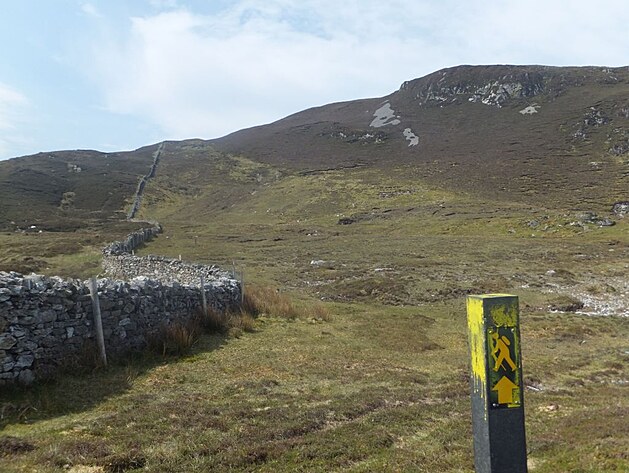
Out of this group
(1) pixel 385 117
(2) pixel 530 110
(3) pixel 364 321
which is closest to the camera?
(3) pixel 364 321

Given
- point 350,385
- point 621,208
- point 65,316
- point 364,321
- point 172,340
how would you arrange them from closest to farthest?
1. point 65,316
2. point 350,385
3. point 172,340
4. point 364,321
5. point 621,208

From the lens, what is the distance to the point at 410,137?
13800 cm

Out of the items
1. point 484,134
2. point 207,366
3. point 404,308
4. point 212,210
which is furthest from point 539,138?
point 207,366

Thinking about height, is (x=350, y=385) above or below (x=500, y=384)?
below

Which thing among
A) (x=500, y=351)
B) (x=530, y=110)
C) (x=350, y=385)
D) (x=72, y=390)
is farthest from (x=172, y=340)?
(x=530, y=110)

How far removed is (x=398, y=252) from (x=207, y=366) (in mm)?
33099

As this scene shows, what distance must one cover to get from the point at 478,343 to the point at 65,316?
956cm

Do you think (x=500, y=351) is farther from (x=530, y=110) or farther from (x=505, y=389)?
(x=530, y=110)

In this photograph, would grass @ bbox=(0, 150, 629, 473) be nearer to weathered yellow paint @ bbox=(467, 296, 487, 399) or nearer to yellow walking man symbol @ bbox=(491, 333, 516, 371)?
weathered yellow paint @ bbox=(467, 296, 487, 399)

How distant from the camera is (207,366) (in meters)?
11.9

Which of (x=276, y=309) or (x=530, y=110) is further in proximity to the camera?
(x=530, y=110)

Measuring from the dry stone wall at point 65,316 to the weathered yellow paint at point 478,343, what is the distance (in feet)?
29.3

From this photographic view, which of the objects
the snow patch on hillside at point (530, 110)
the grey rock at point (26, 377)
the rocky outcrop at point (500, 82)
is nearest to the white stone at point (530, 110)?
the snow patch on hillside at point (530, 110)

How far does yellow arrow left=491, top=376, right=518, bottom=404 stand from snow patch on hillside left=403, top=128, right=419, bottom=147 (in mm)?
130244
